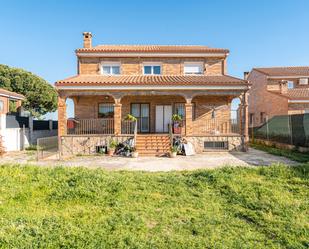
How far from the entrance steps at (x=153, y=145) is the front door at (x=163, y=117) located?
9.29 feet

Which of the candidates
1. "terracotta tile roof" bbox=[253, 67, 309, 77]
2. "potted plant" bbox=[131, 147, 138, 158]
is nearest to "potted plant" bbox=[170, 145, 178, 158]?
"potted plant" bbox=[131, 147, 138, 158]

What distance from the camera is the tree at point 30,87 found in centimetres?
2923

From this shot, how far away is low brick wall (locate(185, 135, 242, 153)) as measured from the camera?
40.8 feet

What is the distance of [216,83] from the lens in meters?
12.3

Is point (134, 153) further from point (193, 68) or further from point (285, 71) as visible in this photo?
point (285, 71)

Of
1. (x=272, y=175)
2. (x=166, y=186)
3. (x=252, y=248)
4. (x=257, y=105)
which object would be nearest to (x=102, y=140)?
(x=166, y=186)

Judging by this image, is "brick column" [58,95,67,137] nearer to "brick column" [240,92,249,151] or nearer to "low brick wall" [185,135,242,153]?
"low brick wall" [185,135,242,153]

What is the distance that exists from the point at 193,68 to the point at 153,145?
782 centimetres

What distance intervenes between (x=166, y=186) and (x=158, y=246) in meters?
2.59

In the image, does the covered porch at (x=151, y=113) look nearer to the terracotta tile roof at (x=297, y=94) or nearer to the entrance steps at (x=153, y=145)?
the entrance steps at (x=153, y=145)

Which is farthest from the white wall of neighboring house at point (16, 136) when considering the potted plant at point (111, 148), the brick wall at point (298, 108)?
the brick wall at point (298, 108)

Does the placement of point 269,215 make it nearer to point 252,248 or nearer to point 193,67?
point 252,248

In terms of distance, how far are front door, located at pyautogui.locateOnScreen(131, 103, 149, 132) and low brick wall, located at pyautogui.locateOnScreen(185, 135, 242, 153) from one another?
4.47 meters

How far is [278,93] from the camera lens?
805 inches
